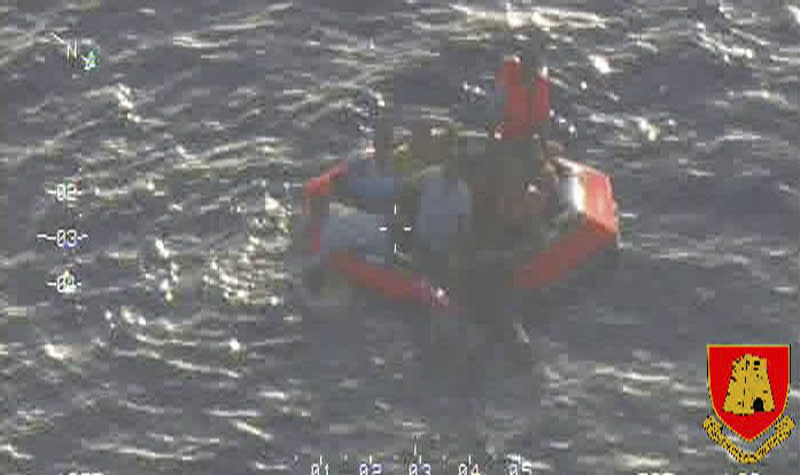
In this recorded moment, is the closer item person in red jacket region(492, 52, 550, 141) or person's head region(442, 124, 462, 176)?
person's head region(442, 124, 462, 176)

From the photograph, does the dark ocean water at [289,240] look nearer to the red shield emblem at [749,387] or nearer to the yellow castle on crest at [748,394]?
the red shield emblem at [749,387]

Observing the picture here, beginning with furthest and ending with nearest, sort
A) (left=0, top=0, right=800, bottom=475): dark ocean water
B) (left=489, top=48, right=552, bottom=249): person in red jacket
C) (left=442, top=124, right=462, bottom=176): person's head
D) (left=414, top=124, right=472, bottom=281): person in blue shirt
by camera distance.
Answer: (left=489, top=48, right=552, bottom=249): person in red jacket
(left=442, top=124, right=462, bottom=176): person's head
(left=414, top=124, right=472, bottom=281): person in blue shirt
(left=0, top=0, right=800, bottom=475): dark ocean water

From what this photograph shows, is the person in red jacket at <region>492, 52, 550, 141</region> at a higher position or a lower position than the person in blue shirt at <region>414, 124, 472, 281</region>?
higher

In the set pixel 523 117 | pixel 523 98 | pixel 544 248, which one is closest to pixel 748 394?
pixel 544 248

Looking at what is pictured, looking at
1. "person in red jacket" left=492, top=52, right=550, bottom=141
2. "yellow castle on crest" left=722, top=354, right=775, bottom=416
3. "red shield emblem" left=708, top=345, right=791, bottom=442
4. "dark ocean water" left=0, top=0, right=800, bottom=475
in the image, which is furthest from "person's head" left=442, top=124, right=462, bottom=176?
"yellow castle on crest" left=722, top=354, right=775, bottom=416

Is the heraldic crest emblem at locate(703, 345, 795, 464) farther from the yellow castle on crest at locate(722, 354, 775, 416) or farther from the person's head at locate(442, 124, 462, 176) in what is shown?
the person's head at locate(442, 124, 462, 176)

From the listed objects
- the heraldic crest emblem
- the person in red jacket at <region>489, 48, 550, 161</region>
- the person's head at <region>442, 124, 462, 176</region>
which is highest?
the person in red jacket at <region>489, 48, 550, 161</region>

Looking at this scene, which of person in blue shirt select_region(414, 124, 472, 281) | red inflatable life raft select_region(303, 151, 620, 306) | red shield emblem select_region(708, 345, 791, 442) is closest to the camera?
red shield emblem select_region(708, 345, 791, 442)

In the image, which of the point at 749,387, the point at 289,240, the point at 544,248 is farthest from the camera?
the point at 289,240

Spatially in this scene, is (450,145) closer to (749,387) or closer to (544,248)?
(544,248)
